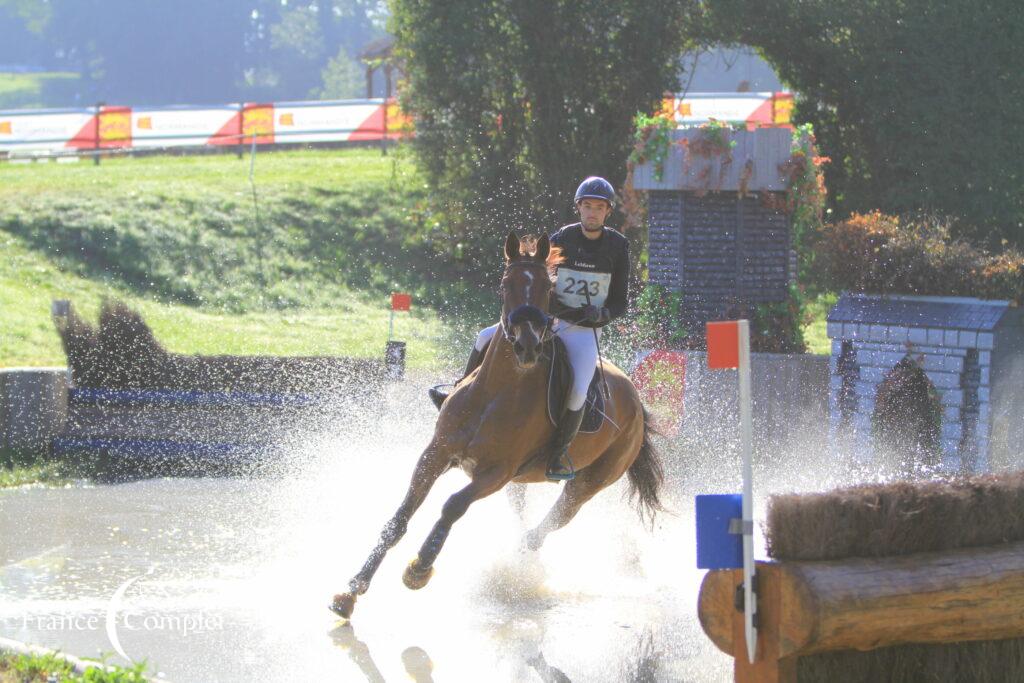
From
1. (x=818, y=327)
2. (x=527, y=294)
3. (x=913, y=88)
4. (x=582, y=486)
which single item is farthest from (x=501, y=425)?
(x=818, y=327)

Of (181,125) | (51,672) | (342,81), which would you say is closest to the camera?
(51,672)

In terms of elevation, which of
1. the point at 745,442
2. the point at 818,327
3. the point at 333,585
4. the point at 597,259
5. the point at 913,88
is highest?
the point at 913,88

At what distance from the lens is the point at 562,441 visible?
28.0 feet

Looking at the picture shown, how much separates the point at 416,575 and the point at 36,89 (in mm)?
91619

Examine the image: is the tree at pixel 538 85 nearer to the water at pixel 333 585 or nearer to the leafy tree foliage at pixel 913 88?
the leafy tree foliage at pixel 913 88

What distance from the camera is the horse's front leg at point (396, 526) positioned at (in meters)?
7.66

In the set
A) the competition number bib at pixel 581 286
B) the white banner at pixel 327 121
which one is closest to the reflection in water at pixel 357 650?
the competition number bib at pixel 581 286

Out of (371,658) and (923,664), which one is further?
(371,658)

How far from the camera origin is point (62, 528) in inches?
410

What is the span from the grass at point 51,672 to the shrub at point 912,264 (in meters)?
8.71

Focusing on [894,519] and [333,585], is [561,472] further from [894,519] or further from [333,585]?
[894,519]

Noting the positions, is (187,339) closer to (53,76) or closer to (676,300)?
(676,300)

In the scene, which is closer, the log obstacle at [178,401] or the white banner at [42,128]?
the log obstacle at [178,401]

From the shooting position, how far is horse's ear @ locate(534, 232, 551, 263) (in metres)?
7.94
